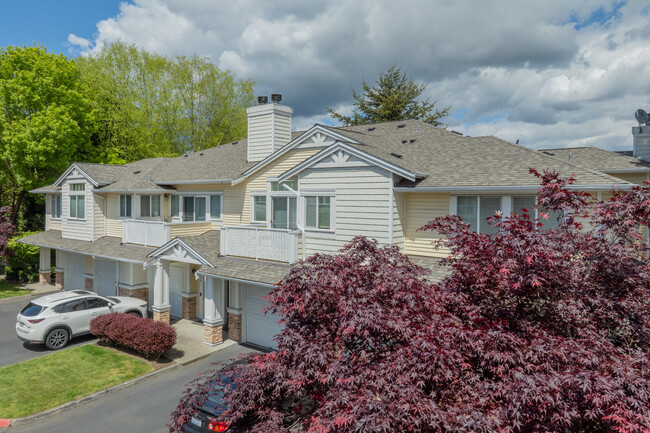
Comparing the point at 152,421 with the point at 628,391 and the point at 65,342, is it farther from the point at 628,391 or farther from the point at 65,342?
the point at 628,391

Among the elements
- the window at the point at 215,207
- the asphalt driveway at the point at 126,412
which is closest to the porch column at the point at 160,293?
the window at the point at 215,207

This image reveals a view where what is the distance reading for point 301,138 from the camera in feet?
52.4

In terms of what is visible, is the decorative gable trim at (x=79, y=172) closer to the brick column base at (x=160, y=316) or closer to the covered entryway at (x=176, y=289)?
the covered entryway at (x=176, y=289)

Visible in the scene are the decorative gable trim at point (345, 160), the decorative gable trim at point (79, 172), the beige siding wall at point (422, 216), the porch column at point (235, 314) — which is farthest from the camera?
the decorative gable trim at point (79, 172)

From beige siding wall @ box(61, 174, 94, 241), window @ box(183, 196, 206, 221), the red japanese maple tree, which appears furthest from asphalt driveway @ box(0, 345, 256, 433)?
beige siding wall @ box(61, 174, 94, 241)

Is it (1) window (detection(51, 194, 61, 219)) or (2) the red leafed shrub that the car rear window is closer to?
(2) the red leafed shrub

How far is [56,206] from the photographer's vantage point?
1053 inches

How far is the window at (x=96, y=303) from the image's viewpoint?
16703 mm

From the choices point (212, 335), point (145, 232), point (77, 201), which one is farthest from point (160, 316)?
point (77, 201)

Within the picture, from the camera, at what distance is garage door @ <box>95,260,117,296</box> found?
22234mm

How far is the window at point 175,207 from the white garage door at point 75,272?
750 centimetres

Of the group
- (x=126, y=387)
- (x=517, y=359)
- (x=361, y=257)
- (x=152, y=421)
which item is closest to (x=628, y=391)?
(x=517, y=359)

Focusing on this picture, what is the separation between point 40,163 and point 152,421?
23114 mm

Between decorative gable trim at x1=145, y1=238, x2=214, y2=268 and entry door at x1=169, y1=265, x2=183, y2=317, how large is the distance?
2436 mm
